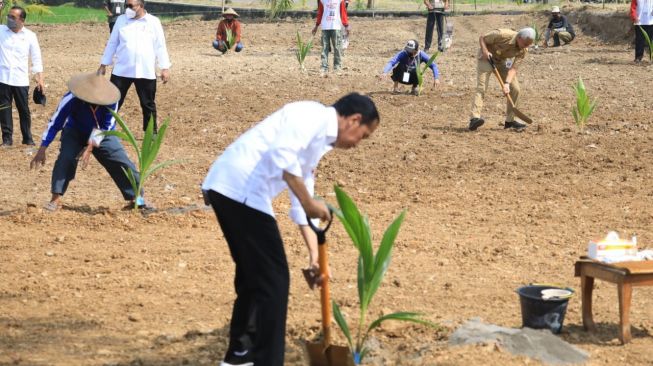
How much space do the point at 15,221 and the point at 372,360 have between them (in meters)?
4.24

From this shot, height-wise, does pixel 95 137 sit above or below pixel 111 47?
below

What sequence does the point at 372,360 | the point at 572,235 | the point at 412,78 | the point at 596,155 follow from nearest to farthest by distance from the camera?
the point at 372,360
the point at 572,235
the point at 596,155
the point at 412,78

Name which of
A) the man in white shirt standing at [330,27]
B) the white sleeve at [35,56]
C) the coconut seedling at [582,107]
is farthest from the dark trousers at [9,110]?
the coconut seedling at [582,107]

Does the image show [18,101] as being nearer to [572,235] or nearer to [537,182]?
[537,182]

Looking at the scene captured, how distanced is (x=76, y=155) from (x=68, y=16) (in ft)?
79.6

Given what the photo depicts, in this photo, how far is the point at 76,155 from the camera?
8.87m

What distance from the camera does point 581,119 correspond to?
1227 centimetres

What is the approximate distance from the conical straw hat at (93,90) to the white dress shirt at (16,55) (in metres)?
3.45

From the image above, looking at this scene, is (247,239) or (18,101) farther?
(18,101)

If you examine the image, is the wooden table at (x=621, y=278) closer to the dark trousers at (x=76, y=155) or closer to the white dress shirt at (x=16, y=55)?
the dark trousers at (x=76, y=155)

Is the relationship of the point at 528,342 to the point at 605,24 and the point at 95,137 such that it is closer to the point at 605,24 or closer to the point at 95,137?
the point at 95,137

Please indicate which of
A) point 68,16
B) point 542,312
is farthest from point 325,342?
point 68,16

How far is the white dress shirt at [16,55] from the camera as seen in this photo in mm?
11867

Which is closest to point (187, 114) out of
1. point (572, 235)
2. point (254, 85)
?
point (254, 85)
